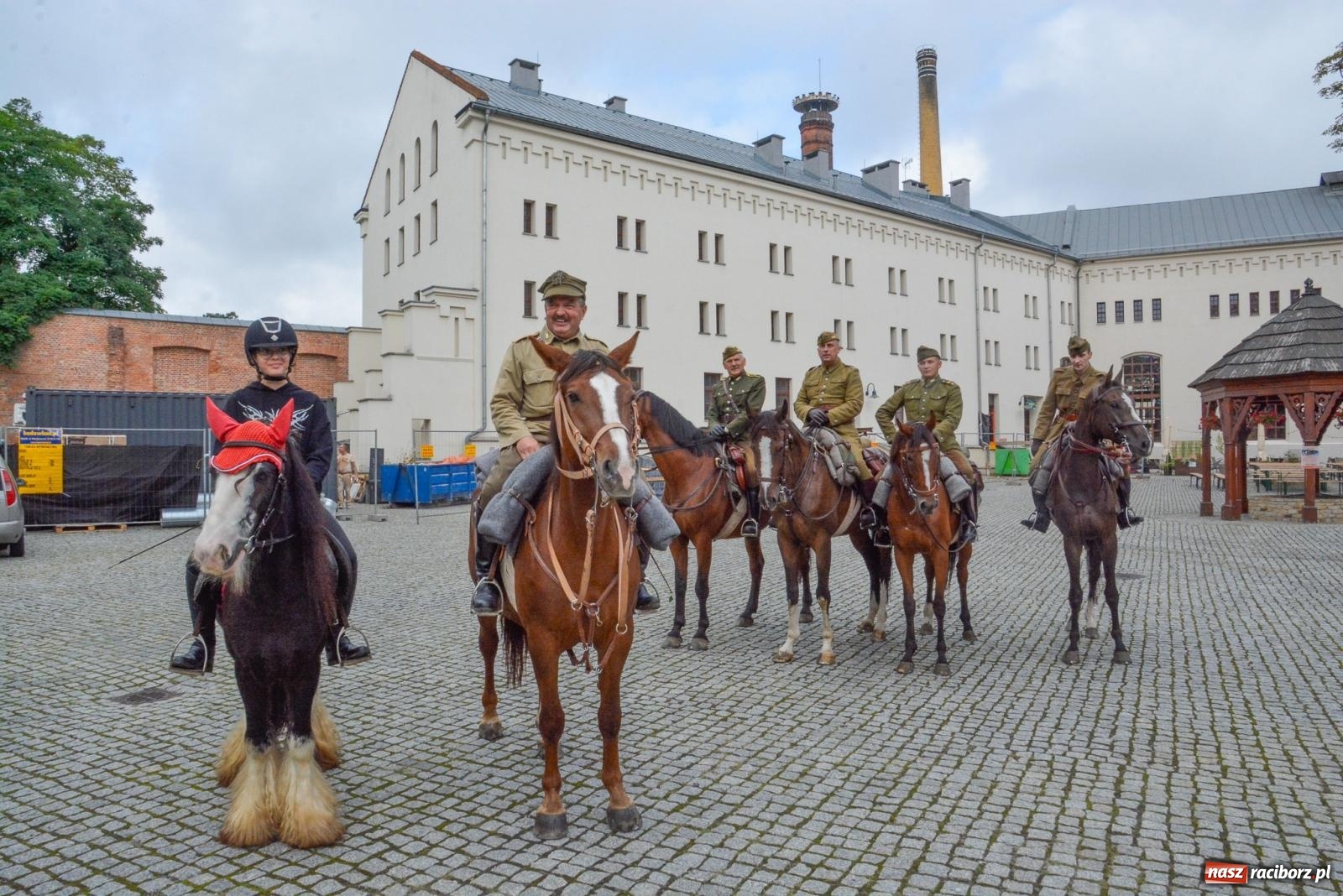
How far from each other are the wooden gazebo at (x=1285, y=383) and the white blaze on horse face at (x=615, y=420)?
19442 mm

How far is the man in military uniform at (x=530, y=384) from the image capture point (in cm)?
507

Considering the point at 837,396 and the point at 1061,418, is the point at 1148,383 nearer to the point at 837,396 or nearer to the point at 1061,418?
the point at 1061,418

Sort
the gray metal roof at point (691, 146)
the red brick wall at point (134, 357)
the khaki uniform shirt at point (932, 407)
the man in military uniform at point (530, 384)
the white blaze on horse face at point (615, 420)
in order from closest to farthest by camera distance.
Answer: the white blaze on horse face at point (615, 420) → the man in military uniform at point (530, 384) → the khaki uniform shirt at point (932, 407) → the red brick wall at point (134, 357) → the gray metal roof at point (691, 146)

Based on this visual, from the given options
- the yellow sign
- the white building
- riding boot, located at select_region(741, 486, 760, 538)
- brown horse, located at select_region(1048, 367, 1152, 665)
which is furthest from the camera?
the white building

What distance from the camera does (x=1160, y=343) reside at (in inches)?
2039

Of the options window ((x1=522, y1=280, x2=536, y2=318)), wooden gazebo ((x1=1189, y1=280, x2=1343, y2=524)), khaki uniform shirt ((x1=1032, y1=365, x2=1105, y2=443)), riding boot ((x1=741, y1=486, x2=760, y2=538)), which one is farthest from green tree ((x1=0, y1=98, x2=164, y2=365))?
wooden gazebo ((x1=1189, y1=280, x2=1343, y2=524))

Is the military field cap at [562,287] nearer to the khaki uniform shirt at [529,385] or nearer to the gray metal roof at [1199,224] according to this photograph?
the khaki uniform shirt at [529,385]

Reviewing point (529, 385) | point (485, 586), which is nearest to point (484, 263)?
point (529, 385)

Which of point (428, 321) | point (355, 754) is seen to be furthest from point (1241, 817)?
point (428, 321)

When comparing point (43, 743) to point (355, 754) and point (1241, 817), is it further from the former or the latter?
point (1241, 817)

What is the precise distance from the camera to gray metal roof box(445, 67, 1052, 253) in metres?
32.6

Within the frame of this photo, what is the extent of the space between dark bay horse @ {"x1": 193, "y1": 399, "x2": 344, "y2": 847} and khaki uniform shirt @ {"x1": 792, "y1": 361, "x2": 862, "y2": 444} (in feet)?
17.7

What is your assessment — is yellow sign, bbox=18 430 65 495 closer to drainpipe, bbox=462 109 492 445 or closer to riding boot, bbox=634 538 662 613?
drainpipe, bbox=462 109 492 445

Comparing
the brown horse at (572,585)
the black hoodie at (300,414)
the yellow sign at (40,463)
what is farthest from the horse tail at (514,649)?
the yellow sign at (40,463)
